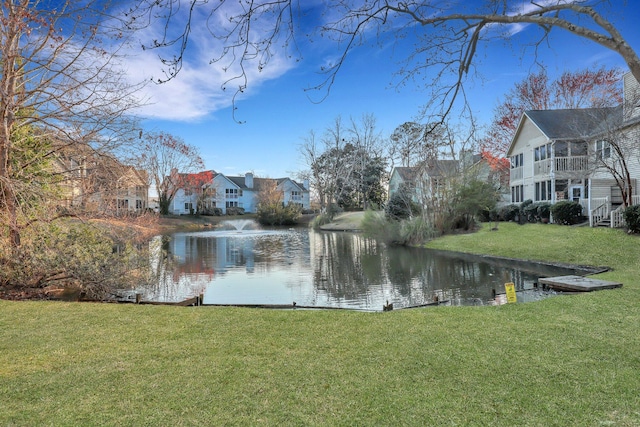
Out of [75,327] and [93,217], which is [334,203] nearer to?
[93,217]

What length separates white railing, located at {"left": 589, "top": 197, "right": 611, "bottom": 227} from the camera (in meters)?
20.7

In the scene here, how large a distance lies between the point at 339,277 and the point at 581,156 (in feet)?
63.3

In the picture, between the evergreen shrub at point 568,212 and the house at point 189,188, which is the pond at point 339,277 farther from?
the house at point 189,188

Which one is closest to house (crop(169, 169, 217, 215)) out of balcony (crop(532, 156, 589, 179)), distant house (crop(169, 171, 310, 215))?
distant house (crop(169, 171, 310, 215))

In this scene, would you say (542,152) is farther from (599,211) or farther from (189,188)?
(189,188)

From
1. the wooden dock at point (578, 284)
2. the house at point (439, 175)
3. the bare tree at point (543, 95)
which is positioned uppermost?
the bare tree at point (543, 95)

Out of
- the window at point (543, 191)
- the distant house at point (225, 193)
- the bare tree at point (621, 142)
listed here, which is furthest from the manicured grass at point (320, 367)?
the distant house at point (225, 193)

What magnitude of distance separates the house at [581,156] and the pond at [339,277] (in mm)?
8839

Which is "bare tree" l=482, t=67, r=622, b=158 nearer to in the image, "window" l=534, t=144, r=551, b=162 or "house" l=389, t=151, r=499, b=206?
"window" l=534, t=144, r=551, b=162

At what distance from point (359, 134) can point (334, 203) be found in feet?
27.2

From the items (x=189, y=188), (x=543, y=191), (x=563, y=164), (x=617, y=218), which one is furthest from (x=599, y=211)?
(x=189, y=188)

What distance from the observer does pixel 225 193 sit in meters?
65.8

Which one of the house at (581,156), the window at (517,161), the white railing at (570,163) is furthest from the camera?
the window at (517,161)

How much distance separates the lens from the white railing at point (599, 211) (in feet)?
67.8
